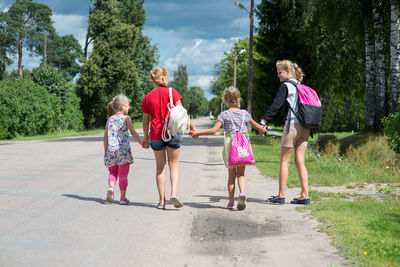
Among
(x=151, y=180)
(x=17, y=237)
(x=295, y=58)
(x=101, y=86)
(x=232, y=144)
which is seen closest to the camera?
(x=17, y=237)

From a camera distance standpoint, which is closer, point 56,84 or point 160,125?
point 160,125

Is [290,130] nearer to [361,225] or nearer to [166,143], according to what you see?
[166,143]

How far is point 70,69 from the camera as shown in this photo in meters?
75.5

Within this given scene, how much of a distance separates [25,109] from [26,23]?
1317 inches

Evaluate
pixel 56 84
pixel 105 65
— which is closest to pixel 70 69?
pixel 105 65

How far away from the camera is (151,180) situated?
9875 millimetres

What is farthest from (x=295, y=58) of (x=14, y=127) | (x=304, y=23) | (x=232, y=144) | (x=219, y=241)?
(x=219, y=241)

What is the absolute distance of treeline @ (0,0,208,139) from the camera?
3020 cm

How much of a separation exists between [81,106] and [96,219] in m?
43.3

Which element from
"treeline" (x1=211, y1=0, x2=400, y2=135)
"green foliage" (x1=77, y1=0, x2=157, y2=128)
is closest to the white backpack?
"treeline" (x1=211, y1=0, x2=400, y2=135)

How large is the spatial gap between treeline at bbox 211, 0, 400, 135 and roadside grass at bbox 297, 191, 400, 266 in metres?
7.84

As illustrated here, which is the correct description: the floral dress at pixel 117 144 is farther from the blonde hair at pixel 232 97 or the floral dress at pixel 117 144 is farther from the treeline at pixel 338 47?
the treeline at pixel 338 47

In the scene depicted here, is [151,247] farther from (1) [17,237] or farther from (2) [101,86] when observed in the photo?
(2) [101,86]

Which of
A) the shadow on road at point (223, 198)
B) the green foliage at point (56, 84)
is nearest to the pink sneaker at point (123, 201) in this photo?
the shadow on road at point (223, 198)
